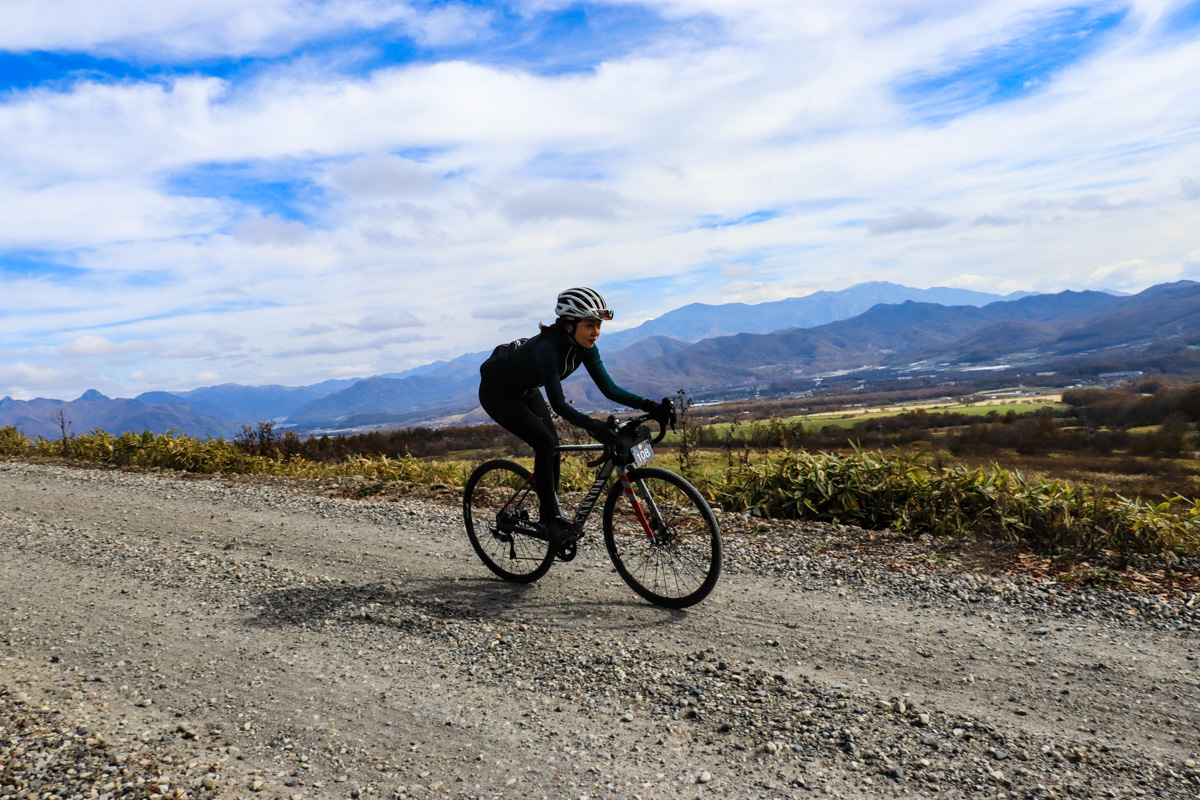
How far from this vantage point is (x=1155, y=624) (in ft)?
15.9

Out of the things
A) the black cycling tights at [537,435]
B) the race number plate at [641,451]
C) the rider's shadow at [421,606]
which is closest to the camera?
the rider's shadow at [421,606]

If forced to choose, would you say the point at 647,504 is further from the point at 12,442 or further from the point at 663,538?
the point at 12,442

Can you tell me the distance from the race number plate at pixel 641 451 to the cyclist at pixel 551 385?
220 millimetres

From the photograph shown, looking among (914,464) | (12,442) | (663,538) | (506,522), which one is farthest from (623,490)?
(12,442)

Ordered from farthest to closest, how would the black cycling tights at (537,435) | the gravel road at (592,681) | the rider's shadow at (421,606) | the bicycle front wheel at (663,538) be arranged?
the black cycling tights at (537,435), the rider's shadow at (421,606), the bicycle front wheel at (663,538), the gravel road at (592,681)

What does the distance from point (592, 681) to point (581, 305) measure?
2.87m

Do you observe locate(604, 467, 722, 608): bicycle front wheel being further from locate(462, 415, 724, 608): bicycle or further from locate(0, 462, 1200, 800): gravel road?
locate(0, 462, 1200, 800): gravel road

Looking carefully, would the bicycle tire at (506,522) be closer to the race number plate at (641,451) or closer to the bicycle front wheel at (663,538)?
the bicycle front wheel at (663,538)

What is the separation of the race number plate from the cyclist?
Result: 0.22m

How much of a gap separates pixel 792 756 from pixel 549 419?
3.81 meters

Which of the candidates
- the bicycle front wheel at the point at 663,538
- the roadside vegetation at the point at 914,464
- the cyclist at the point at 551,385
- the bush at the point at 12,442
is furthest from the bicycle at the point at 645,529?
the bush at the point at 12,442

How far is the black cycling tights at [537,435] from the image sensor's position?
6.16m

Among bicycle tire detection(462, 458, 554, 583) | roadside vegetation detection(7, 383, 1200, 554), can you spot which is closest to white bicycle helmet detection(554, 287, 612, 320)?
bicycle tire detection(462, 458, 554, 583)

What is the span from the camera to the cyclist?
545 centimetres
